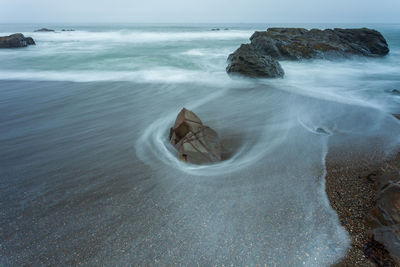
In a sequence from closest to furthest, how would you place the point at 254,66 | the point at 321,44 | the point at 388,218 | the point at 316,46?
1. the point at 388,218
2. the point at 254,66
3. the point at 316,46
4. the point at 321,44

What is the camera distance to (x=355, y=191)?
296 centimetres

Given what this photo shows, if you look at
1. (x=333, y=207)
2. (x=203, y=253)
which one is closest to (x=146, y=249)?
(x=203, y=253)

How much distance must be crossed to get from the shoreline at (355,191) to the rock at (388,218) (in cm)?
7

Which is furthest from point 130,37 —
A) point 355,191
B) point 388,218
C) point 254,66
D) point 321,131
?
point 388,218

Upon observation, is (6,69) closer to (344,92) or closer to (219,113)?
(219,113)

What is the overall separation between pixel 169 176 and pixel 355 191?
2652mm

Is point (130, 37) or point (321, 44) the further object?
point (130, 37)

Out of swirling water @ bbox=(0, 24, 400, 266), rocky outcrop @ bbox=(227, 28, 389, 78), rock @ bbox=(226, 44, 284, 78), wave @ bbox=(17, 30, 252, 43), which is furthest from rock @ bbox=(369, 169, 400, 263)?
wave @ bbox=(17, 30, 252, 43)

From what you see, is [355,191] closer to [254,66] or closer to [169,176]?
[169,176]

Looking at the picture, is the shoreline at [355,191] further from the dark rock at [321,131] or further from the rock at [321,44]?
the rock at [321,44]

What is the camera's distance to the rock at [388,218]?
2.12 m

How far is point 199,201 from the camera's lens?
295 cm

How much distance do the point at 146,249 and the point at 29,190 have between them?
7.04 ft

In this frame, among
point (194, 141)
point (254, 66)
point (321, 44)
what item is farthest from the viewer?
point (321, 44)
